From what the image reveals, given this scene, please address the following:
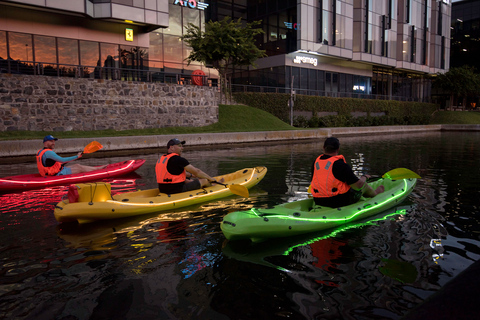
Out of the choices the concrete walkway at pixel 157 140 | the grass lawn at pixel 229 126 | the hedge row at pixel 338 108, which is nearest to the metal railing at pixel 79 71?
the grass lawn at pixel 229 126

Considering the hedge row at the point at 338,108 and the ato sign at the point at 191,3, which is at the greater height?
the ato sign at the point at 191,3

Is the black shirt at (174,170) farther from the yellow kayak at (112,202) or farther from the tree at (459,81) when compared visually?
the tree at (459,81)

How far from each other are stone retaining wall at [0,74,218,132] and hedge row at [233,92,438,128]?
9.23 meters

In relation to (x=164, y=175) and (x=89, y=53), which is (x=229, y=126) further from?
(x=164, y=175)

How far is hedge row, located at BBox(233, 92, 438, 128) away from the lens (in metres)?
34.8

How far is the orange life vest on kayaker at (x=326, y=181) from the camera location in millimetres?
5801

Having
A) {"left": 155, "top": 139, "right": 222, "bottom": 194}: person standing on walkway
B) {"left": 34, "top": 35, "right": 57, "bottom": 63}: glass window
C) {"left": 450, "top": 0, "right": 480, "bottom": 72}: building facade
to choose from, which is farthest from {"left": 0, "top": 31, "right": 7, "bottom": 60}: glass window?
{"left": 450, "top": 0, "right": 480, "bottom": 72}: building facade

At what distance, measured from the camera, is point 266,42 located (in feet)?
135

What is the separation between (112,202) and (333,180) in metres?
3.94

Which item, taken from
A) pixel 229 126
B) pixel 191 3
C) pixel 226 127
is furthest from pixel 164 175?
pixel 191 3

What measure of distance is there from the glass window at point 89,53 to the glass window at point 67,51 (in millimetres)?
402

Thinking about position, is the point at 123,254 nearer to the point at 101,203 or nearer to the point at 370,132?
the point at 101,203

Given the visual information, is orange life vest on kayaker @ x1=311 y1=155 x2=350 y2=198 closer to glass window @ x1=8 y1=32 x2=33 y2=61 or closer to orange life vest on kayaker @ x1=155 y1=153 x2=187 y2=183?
orange life vest on kayaker @ x1=155 y1=153 x2=187 y2=183

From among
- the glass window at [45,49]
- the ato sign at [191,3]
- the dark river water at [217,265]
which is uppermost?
the ato sign at [191,3]
